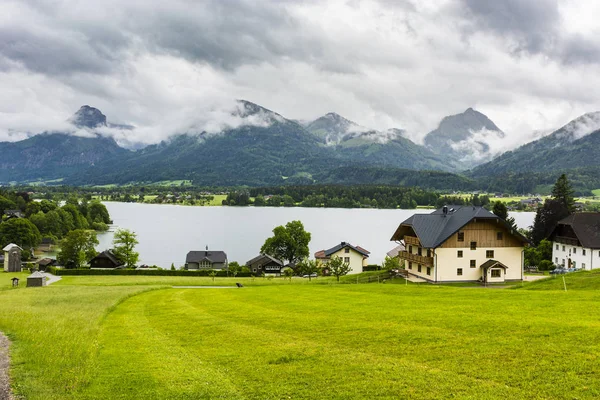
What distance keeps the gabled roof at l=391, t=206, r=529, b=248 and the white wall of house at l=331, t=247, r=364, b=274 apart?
29242mm

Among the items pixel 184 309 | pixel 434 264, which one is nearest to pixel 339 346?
pixel 184 309

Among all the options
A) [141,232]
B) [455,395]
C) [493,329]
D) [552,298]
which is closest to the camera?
[455,395]

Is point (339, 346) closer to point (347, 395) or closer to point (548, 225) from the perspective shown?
point (347, 395)

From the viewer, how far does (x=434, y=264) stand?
4506 cm

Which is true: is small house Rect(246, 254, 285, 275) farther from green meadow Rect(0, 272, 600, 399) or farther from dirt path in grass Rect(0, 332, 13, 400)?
dirt path in grass Rect(0, 332, 13, 400)

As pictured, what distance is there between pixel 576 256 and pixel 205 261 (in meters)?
58.9

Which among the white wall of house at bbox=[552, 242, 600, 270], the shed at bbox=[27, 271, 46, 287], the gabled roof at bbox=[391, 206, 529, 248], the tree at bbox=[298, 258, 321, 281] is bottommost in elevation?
the shed at bbox=[27, 271, 46, 287]

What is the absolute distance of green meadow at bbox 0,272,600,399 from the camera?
38.4 ft

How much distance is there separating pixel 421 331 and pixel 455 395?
608 centimetres

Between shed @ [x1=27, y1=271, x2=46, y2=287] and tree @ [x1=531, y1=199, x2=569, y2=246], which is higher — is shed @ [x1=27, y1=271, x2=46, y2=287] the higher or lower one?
the lower one

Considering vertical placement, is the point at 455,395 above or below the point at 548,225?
below

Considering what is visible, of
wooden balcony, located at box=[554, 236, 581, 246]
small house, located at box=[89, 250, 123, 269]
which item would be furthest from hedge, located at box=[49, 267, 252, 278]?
wooden balcony, located at box=[554, 236, 581, 246]

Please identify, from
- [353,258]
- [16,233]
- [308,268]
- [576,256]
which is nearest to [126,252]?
[16,233]

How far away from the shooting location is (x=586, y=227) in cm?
6169
